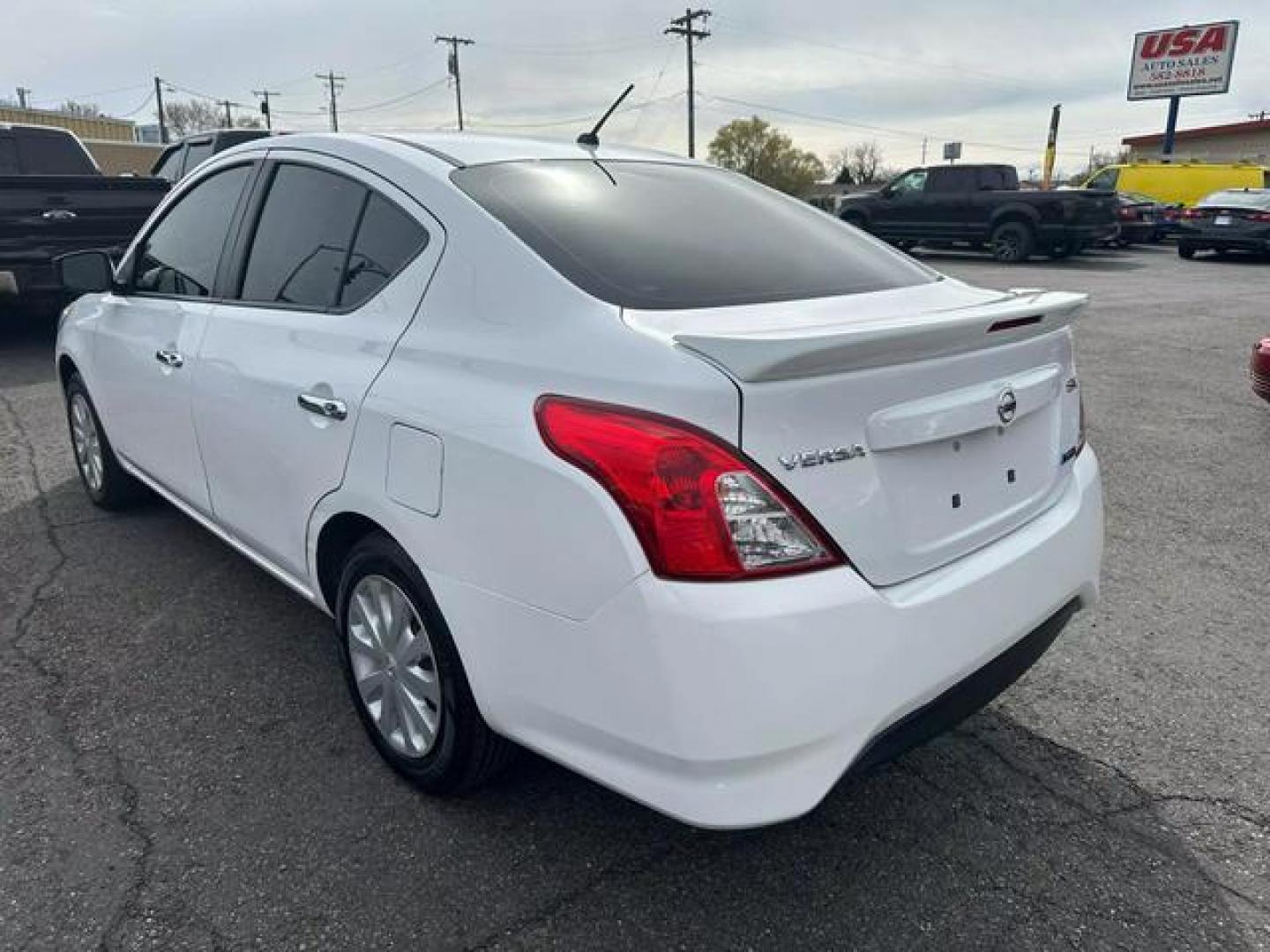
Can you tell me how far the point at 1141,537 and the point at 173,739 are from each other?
3.98 meters

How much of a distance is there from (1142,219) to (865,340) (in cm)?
2566

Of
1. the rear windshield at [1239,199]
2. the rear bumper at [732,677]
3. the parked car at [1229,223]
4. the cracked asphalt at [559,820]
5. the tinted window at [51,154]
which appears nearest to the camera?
the rear bumper at [732,677]

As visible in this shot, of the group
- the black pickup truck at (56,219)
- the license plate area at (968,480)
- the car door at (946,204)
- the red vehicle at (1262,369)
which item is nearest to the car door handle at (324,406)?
the license plate area at (968,480)

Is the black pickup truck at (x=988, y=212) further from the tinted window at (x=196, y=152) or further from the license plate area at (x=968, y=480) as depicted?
the license plate area at (x=968, y=480)

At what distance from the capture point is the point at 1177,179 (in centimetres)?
2584

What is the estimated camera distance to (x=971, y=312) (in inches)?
84.5

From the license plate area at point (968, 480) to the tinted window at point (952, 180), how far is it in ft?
63.2

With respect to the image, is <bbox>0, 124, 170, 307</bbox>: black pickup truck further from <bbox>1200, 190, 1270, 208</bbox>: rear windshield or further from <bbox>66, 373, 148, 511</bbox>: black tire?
<bbox>1200, 190, 1270, 208</bbox>: rear windshield

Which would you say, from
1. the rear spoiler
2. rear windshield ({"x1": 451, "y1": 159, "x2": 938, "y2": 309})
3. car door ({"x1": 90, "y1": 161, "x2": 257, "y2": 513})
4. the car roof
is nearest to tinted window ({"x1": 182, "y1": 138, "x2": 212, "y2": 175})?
car door ({"x1": 90, "y1": 161, "x2": 257, "y2": 513})

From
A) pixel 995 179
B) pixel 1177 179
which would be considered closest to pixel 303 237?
pixel 995 179

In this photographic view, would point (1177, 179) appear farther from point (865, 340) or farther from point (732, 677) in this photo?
point (732, 677)

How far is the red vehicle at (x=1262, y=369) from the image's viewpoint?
5.89m

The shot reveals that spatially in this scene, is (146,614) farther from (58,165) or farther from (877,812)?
(58,165)

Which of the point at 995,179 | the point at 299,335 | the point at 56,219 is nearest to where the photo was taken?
the point at 299,335
